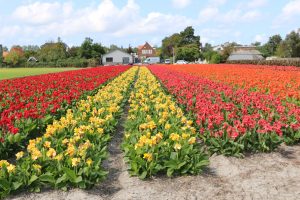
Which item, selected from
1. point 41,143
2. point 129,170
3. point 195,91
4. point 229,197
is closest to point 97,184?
point 129,170

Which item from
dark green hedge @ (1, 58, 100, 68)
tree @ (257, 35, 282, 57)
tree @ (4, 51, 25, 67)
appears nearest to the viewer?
dark green hedge @ (1, 58, 100, 68)

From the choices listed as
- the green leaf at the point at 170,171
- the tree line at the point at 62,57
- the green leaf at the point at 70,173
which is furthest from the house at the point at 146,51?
the green leaf at the point at 70,173

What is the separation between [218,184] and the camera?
19.4 ft

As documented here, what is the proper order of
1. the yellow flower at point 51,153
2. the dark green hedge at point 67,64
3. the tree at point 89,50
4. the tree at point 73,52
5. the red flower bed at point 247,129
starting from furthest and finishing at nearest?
1. the tree at point 73,52
2. the tree at point 89,50
3. the dark green hedge at point 67,64
4. the red flower bed at point 247,129
5. the yellow flower at point 51,153

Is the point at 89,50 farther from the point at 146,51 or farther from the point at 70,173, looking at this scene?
the point at 70,173

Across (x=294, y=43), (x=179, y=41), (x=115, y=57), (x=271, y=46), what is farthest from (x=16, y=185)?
(x=271, y=46)

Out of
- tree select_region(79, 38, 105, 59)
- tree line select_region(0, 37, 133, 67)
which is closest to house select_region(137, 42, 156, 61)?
tree line select_region(0, 37, 133, 67)

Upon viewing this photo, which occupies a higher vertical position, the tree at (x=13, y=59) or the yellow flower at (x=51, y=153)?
the tree at (x=13, y=59)

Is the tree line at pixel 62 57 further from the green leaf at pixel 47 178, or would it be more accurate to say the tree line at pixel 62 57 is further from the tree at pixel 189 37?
the green leaf at pixel 47 178

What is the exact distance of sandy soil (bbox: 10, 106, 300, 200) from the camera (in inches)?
215

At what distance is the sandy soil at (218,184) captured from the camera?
17.9 ft

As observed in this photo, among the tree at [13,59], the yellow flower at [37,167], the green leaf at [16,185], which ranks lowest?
the green leaf at [16,185]

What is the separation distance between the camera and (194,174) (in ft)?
20.4

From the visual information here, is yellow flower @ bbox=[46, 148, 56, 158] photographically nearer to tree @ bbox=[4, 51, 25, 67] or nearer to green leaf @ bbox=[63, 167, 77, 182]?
green leaf @ bbox=[63, 167, 77, 182]
